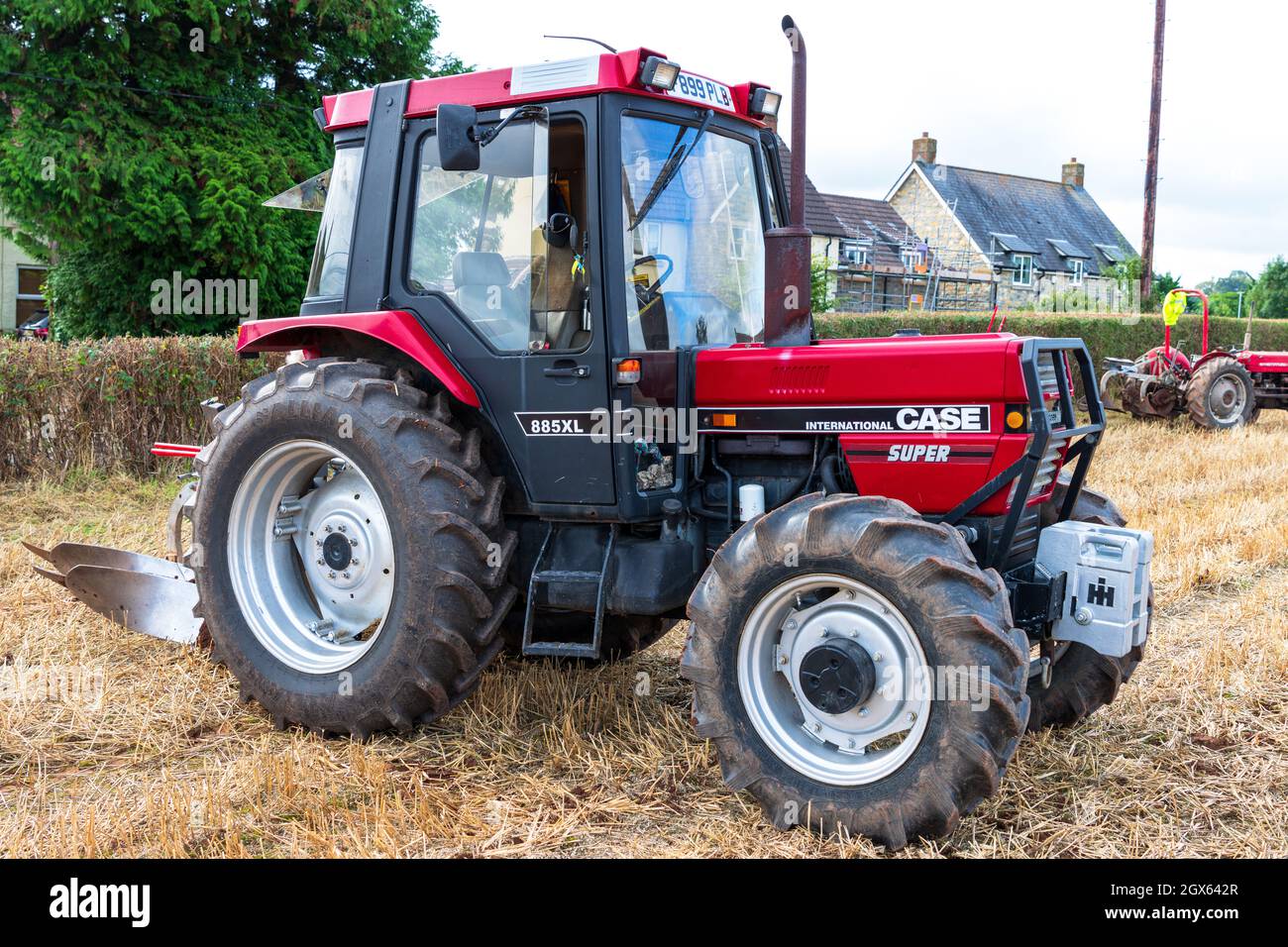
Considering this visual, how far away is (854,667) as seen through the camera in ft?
11.7

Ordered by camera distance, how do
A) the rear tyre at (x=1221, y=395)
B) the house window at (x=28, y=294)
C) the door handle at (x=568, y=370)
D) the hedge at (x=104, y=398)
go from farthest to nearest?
the house window at (x=28, y=294), the rear tyre at (x=1221, y=395), the hedge at (x=104, y=398), the door handle at (x=568, y=370)

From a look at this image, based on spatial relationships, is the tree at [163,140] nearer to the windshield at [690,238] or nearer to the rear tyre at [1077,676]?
the windshield at [690,238]

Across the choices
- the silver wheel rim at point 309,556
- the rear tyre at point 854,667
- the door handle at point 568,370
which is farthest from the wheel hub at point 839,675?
the silver wheel rim at point 309,556

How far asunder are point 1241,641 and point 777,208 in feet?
9.97

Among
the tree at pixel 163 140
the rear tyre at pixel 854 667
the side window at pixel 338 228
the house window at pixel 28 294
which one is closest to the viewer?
the rear tyre at pixel 854 667

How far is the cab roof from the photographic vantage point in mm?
4043

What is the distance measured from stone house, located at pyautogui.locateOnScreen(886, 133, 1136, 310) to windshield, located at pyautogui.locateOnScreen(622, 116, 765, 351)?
126 feet

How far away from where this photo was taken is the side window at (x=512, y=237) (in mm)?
4188

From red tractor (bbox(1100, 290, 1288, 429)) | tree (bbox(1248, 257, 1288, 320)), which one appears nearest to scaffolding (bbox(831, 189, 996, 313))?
tree (bbox(1248, 257, 1288, 320))

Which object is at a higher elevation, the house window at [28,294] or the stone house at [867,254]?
the stone house at [867,254]

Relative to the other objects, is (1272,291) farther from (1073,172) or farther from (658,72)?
(658,72)

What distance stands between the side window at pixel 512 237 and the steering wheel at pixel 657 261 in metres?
0.20

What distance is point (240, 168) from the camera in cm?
1452

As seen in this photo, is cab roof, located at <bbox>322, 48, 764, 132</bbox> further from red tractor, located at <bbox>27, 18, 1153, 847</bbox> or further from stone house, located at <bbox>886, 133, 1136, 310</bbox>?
stone house, located at <bbox>886, 133, 1136, 310</bbox>
